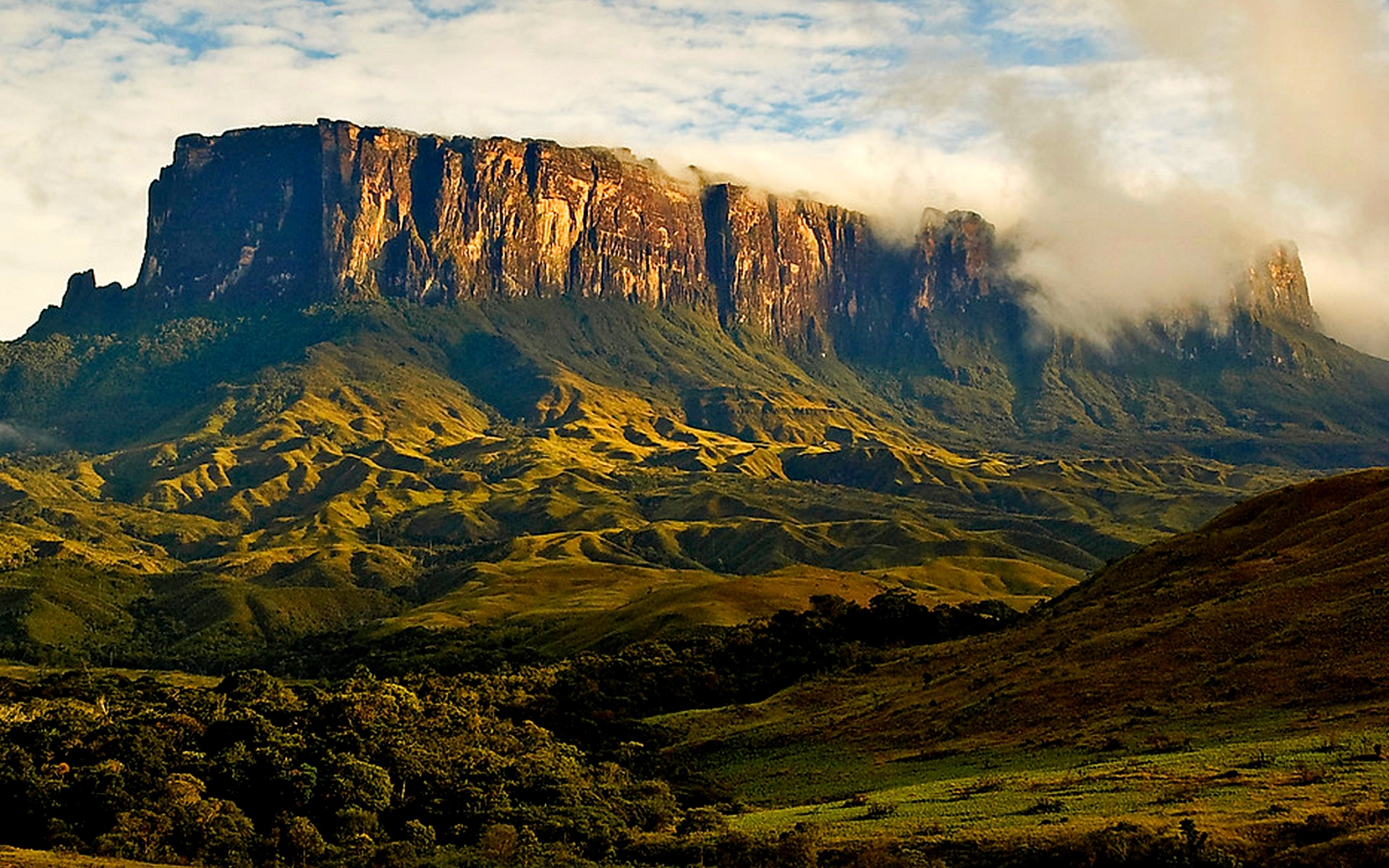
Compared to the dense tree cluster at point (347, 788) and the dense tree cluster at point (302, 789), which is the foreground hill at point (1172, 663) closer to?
the dense tree cluster at point (347, 788)

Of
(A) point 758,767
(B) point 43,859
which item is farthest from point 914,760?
(B) point 43,859

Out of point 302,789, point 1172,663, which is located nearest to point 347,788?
point 302,789

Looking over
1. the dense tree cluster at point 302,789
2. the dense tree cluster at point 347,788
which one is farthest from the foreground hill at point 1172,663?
the dense tree cluster at point 302,789

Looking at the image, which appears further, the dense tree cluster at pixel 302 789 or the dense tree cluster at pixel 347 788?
the dense tree cluster at pixel 302 789

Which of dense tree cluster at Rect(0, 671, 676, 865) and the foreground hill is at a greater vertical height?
the foreground hill

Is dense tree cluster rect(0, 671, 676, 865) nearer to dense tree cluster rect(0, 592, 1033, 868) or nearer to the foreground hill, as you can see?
dense tree cluster rect(0, 592, 1033, 868)

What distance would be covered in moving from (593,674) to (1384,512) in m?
79.3

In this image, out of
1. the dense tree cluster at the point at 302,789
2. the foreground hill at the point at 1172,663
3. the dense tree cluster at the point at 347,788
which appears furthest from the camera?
the foreground hill at the point at 1172,663

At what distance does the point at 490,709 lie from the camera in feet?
401

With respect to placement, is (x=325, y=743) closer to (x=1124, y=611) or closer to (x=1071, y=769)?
(x=1071, y=769)

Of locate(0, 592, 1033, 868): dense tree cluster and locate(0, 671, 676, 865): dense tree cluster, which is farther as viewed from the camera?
locate(0, 671, 676, 865): dense tree cluster

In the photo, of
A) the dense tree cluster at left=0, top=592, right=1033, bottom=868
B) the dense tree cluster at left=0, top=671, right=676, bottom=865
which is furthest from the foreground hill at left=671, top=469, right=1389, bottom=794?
the dense tree cluster at left=0, top=671, right=676, bottom=865

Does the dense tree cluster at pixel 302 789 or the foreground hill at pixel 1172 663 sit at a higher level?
the foreground hill at pixel 1172 663

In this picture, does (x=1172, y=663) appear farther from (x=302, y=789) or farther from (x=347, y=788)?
(x=302, y=789)
